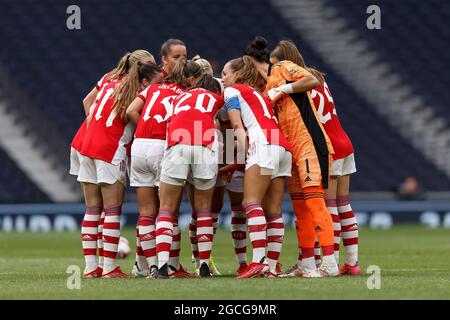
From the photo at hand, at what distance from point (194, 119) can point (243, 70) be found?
718 millimetres

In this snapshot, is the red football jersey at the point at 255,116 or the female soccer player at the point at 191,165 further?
the red football jersey at the point at 255,116

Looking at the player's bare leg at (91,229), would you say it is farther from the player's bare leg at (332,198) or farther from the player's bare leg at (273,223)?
the player's bare leg at (332,198)

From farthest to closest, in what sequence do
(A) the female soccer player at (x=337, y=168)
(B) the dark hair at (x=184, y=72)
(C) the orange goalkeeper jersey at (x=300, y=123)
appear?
(A) the female soccer player at (x=337, y=168)
(B) the dark hair at (x=184, y=72)
(C) the orange goalkeeper jersey at (x=300, y=123)

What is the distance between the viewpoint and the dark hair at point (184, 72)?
953cm

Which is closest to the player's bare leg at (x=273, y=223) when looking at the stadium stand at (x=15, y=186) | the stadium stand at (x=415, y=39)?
the stadium stand at (x=15, y=186)

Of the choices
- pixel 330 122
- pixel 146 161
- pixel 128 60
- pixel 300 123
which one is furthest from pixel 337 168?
pixel 128 60

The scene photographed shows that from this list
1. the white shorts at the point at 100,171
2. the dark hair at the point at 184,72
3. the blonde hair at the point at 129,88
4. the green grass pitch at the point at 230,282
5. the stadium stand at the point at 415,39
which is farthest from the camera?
the stadium stand at the point at 415,39

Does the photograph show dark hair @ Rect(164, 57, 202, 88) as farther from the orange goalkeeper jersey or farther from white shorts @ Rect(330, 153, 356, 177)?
white shorts @ Rect(330, 153, 356, 177)

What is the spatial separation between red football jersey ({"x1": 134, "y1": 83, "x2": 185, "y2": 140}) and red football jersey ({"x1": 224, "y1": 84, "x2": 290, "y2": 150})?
1.85 ft

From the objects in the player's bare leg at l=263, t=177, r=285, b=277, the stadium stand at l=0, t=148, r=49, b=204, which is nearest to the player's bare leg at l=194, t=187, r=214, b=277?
the player's bare leg at l=263, t=177, r=285, b=277

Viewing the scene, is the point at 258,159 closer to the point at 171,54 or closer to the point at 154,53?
the point at 171,54

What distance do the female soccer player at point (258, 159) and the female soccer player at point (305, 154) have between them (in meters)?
0.16

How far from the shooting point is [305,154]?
30.9 ft
